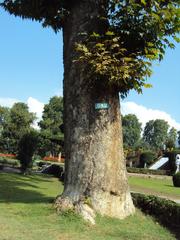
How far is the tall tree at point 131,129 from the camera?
123 meters

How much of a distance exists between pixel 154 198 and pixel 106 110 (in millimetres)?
2694

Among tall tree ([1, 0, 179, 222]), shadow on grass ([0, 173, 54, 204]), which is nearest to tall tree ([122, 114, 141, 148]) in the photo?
shadow on grass ([0, 173, 54, 204])

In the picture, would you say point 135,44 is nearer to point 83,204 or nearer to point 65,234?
point 83,204

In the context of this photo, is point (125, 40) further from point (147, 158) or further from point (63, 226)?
point (147, 158)

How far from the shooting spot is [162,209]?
9508mm

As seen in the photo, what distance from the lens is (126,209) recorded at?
896cm

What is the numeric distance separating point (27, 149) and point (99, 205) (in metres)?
19.7

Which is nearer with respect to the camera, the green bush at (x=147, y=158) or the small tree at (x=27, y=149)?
the small tree at (x=27, y=149)

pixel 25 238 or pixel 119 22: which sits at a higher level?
pixel 119 22

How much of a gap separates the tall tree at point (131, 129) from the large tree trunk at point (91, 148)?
113420 millimetres

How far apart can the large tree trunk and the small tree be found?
1829 cm

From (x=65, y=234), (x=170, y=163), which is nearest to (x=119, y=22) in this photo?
(x=65, y=234)

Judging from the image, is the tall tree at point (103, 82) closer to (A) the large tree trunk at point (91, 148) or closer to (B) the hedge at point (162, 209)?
(A) the large tree trunk at point (91, 148)

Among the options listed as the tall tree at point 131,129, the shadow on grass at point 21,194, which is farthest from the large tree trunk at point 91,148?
the tall tree at point 131,129
